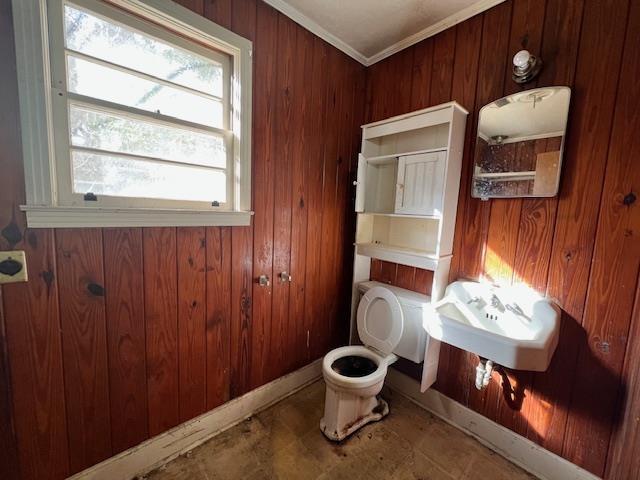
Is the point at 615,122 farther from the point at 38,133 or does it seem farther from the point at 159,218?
the point at 38,133

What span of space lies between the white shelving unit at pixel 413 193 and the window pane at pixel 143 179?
37.8 inches

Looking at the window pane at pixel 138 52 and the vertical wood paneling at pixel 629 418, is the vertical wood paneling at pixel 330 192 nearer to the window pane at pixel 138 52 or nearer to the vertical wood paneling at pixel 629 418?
the window pane at pixel 138 52

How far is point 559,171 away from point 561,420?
1.19m

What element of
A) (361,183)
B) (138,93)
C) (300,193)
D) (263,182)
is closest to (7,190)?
(138,93)

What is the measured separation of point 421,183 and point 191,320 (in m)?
1.49

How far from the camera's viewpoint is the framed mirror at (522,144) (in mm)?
1217

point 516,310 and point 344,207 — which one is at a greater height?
point 344,207

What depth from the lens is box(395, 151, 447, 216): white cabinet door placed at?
4.90 ft

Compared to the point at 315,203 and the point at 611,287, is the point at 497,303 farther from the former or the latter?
the point at 315,203

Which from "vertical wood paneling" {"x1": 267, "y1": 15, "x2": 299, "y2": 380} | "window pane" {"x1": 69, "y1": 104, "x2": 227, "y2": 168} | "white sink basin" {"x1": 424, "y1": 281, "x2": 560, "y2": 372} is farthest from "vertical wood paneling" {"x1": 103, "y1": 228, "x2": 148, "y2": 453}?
"white sink basin" {"x1": 424, "y1": 281, "x2": 560, "y2": 372}

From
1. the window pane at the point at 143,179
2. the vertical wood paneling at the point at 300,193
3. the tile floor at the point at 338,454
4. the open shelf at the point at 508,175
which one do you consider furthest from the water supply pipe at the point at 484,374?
the window pane at the point at 143,179

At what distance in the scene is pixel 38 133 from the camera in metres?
0.93

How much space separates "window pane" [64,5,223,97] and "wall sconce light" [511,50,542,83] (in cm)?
145

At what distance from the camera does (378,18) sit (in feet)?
5.00
